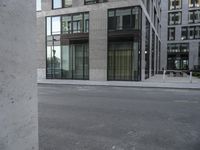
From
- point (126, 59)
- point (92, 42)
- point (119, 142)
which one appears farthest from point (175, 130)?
point (92, 42)

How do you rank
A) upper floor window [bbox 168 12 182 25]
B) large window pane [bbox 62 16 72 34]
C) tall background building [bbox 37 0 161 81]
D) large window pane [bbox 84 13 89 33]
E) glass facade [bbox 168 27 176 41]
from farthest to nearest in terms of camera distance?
glass facade [bbox 168 27 176 41] → upper floor window [bbox 168 12 182 25] → large window pane [bbox 62 16 72 34] → large window pane [bbox 84 13 89 33] → tall background building [bbox 37 0 161 81]

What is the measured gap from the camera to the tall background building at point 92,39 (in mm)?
20297

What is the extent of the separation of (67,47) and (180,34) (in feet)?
122

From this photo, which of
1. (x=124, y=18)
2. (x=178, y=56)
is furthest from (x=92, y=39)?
(x=178, y=56)

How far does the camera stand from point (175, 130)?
5.23 metres

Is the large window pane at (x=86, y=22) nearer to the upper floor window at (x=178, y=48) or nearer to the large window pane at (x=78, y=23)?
the large window pane at (x=78, y=23)

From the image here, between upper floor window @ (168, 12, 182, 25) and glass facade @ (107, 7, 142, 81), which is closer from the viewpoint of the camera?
glass facade @ (107, 7, 142, 81)

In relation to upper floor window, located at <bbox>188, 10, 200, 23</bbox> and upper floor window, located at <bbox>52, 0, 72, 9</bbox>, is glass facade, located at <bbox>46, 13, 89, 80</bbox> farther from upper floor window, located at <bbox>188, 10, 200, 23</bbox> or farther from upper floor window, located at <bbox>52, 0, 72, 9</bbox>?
upper floor window, located at <bbox>188, 10, 200, 23</bbox>

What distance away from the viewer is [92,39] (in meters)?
21.7

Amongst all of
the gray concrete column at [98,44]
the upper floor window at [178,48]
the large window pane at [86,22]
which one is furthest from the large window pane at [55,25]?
the upper floor window at [178,48]

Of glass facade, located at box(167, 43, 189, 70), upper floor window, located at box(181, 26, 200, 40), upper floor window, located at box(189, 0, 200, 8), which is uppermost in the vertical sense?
upper floor window, located at box(189, 0, 200, 8)

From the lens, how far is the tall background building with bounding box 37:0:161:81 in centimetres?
2030

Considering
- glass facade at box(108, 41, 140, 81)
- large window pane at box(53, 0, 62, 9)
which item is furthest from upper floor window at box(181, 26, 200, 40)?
large window pane at box(53, 0, 62, 9)

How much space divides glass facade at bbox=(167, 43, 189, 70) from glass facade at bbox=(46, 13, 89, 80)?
34.3 metres
